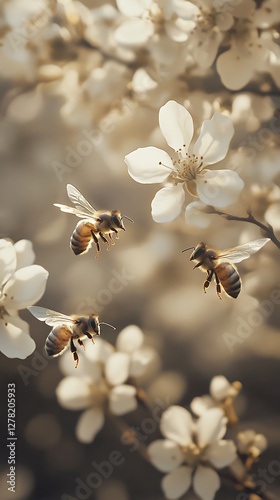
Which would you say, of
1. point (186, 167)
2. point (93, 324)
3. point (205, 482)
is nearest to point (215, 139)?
point (186, 167)

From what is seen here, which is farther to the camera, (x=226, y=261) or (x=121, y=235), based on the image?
(x=121, y=235)

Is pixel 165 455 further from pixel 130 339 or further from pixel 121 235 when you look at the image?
pixel 121 235

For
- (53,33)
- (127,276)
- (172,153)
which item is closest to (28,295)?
(127,276)

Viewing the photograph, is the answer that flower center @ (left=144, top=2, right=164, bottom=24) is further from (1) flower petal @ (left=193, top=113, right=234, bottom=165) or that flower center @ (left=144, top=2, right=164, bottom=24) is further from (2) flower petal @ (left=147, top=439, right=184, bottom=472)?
(2) flower petal @ (left=147, top=439, right=184, bottom=472)

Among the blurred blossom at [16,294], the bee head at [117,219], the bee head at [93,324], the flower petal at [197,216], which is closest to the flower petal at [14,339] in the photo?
the blurred blossom at [16,294]

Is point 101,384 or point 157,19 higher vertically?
point 157,19

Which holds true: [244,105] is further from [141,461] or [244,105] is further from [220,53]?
[141,461]
